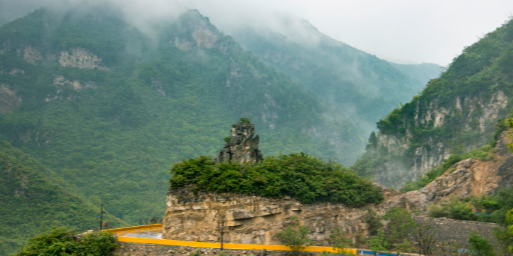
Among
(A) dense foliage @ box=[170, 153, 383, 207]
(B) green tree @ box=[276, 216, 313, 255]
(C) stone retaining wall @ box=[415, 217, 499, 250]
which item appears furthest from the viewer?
(C) stone retaining wall @ box=[415, 217, 499, 250]

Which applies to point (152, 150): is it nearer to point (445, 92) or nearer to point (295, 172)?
point (445, 92)

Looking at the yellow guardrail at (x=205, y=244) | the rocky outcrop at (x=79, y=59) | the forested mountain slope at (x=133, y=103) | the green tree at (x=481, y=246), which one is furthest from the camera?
the rocky outcrop at (x=79, y=59)

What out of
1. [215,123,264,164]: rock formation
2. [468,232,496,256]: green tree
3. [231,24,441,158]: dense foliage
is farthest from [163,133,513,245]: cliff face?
[231,24,441,158]: dense foliage

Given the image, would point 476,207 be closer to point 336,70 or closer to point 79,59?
point 79,59

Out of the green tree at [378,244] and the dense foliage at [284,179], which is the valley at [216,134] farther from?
the green tree at [378,244]

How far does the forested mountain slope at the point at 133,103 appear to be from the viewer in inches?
2650

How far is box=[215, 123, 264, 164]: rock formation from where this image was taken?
28625mm

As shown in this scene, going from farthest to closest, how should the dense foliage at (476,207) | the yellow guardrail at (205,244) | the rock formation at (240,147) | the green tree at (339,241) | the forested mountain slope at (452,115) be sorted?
1. the forested mountain slope at (452,115)
2. the rock formation at (240,147)
3. the dense foliage at (476,207)
4. the green tree at (339,241)
5. the yellow guardrail at (205,244)

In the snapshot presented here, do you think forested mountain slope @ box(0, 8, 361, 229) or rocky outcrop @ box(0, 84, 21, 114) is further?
rocky outcrop @ box(0, 84, 21, 114)

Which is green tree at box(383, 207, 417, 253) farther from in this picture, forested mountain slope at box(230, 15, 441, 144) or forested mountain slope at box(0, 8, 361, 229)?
forested mountain slope at box(230, 15, 441, 144)

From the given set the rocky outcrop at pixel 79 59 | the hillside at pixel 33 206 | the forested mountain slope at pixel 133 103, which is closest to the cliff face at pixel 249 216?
the hillside at pixel 33 206

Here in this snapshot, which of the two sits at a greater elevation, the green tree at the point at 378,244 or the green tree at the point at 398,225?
the green tree at the point at 398,225

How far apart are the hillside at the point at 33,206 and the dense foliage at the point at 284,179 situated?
25.0m

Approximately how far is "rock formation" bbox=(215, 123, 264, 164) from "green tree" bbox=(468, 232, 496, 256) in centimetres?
1393
